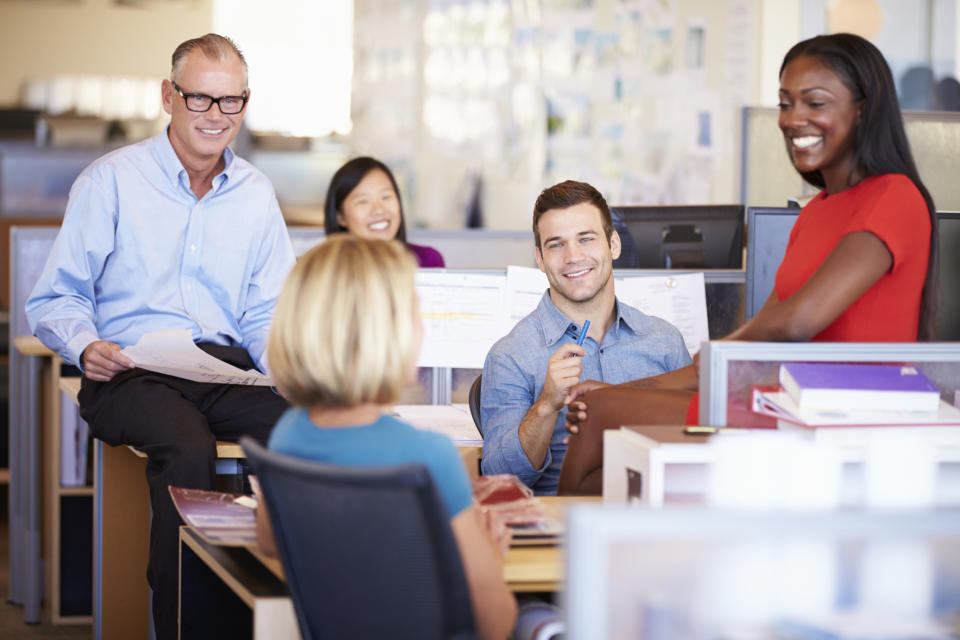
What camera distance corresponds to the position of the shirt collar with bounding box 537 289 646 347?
6.75ft

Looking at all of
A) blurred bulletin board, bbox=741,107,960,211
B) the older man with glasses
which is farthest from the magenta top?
blurred bulletin board, bbox=741,107,960,211

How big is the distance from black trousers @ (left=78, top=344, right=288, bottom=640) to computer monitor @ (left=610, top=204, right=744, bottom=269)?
107 centimetres

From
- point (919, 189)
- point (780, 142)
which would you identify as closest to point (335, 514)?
point (919, 189)

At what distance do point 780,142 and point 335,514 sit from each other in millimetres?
2916

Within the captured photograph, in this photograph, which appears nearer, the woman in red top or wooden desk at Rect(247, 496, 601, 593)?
wooden desk at Rect(247, 496, 601, 593)

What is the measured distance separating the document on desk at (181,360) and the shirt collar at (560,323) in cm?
56

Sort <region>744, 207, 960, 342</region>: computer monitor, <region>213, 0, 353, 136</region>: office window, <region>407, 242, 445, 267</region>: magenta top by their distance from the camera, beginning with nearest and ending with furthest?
<region>744, 207, 960, 342</region>: computer monitor < <region>407, 242, 445, 267</region>: magenta top < <region>213, 0, 353, 136</region>: office window

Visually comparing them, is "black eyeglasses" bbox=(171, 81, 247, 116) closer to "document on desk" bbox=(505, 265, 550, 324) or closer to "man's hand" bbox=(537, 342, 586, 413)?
"document on desk" bbox=(505, 265, 550, 324)

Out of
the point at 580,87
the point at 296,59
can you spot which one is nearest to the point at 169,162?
the point at 580,87

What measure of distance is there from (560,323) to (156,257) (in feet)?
2.92

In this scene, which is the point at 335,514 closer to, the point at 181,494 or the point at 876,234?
the point at 181,494

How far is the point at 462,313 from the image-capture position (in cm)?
280

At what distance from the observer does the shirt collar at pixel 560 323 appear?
206cm

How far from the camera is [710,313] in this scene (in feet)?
9.52
